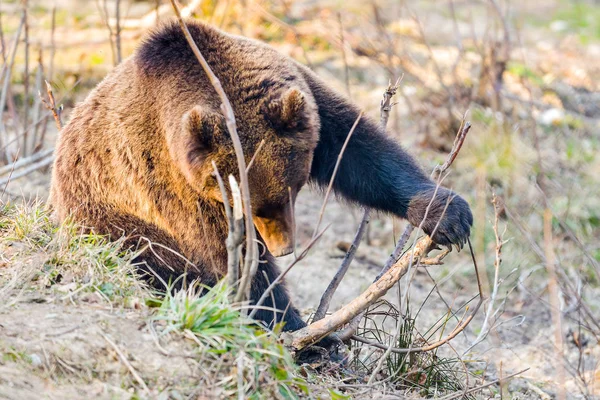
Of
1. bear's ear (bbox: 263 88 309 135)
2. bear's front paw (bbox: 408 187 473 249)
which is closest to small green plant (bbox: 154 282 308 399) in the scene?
bear's ear (bbox: 263 88 309 135)

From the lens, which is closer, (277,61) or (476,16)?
(277,61)

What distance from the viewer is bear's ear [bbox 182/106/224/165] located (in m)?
3.70

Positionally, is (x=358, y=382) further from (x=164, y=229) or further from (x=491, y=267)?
(x=491, y=267)

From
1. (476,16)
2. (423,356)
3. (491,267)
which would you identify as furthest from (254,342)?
(476,16)

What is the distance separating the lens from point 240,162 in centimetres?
299

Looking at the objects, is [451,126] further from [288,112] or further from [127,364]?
[127,364]

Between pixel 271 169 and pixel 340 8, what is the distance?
9255mm

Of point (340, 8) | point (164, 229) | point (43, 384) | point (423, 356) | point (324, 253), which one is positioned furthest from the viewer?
point (340, 8)

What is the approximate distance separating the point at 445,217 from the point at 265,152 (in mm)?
1172

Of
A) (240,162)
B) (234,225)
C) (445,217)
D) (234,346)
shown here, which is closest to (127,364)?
(234,346)

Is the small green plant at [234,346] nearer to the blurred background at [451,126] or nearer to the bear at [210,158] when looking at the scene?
the bear at [210,158]

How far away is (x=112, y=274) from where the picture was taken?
3.77 m

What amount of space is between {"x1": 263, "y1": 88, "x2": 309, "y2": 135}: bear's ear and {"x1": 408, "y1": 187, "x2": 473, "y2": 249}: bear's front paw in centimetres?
93

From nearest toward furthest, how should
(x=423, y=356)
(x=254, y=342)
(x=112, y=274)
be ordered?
1. (x=254, y=342)
2. (x=112, y=274)
3. (x=423, y=356)
